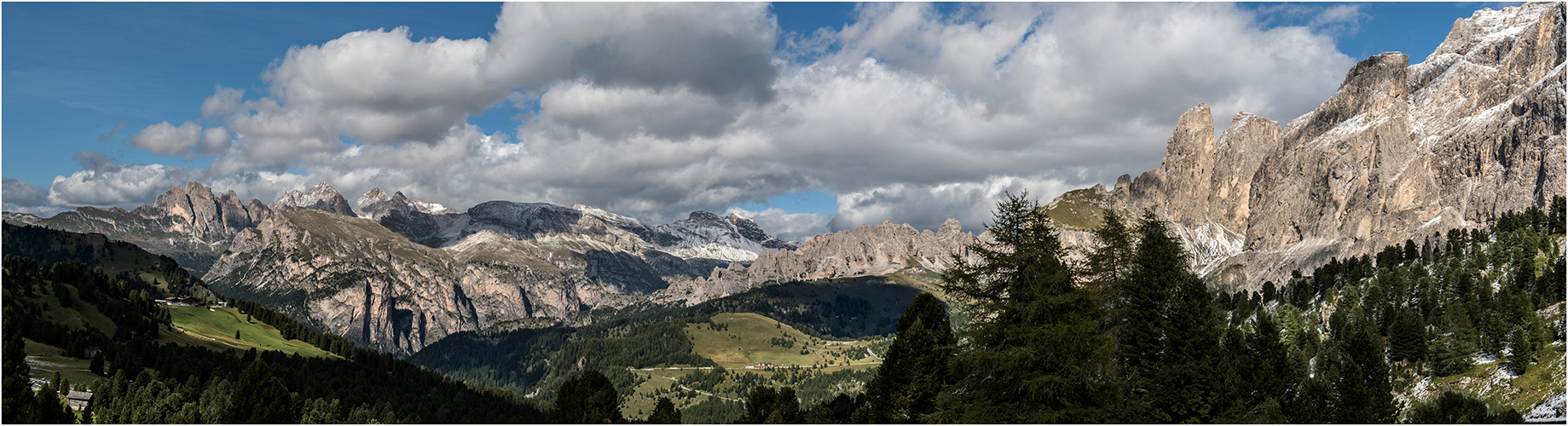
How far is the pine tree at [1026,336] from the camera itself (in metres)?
36.2

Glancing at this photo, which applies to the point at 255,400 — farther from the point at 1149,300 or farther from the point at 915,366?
the point at 1149,300

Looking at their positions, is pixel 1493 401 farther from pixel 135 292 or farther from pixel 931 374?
pixel 135 292

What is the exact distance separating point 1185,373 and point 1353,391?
22.6 metres

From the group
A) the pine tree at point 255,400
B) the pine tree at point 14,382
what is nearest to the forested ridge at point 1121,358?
the pine tree at point 255,400

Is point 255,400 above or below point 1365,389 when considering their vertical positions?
below

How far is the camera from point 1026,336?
120ft

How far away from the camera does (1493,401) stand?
3265 inches

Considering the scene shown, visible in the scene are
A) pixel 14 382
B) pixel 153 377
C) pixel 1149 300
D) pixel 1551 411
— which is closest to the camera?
pixel 1149 300

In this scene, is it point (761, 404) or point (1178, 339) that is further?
point (761, 404)

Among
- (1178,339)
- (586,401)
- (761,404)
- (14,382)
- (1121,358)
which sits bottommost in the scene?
(761,404)

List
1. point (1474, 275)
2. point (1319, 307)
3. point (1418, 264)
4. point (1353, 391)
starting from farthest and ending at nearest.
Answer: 1. point (1319, 307)
2. point (1418, 264)
3. point (1474, 275)
4. point (1353, 391)

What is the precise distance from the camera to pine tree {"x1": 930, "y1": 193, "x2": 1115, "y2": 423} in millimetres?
36219

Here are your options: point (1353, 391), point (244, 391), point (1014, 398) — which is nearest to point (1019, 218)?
point (1014, 398)

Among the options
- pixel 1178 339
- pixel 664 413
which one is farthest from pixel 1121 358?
pixel 664 413
